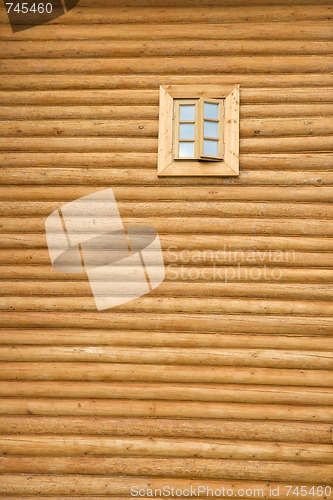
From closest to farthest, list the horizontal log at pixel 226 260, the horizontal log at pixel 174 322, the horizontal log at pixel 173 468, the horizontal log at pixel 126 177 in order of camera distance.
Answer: the horizontal log at pixel 173 468 → the horizontal log at pixel 174 322 → the horizontal log at pixel 226 260 → the horizontal log at pixel 126 177

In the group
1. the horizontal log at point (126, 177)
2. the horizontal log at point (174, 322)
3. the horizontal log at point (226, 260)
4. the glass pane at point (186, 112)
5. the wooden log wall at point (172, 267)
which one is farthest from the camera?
the glass pane at point (186, 112)

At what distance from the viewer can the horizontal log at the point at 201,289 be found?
5.31 metres

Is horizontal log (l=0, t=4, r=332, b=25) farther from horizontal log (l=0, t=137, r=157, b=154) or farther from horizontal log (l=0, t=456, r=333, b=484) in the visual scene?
horizontal log (l=0, t=456, r=333, b=484)

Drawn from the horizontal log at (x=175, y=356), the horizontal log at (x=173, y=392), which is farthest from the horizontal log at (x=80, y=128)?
the horizontal log at (x=173, y=392)

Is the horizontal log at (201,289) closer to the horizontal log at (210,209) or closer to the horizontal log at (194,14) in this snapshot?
the horizontal log at (210,209)

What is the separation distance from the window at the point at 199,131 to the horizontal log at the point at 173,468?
3.17 m

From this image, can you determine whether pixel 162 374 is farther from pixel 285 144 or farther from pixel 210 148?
pixel 285 144

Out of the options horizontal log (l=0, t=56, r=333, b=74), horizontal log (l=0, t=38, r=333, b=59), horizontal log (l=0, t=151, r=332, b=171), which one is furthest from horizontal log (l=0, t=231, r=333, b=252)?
horizontal log (l=0, t=38, r=333, b=59)

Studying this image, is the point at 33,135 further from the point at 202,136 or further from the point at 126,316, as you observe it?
the point at 126,316

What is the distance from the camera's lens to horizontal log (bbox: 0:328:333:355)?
523 cm

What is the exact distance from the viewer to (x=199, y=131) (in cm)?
547

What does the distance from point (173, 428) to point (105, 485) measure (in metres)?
0.94

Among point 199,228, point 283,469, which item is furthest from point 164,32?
point 283,469

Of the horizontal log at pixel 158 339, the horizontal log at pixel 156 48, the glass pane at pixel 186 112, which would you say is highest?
the horizontal log at pixel 156 48
